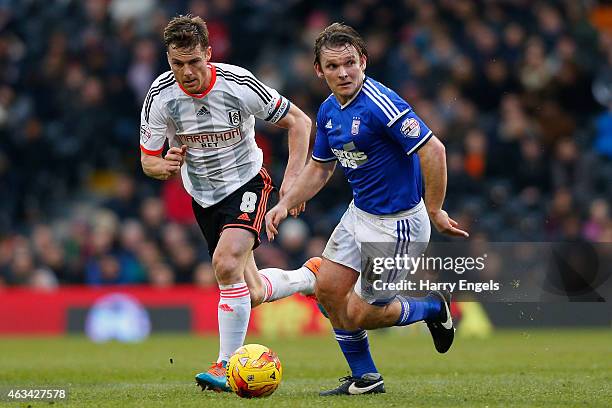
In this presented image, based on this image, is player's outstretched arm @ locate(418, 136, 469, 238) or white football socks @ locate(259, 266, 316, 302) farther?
white football socks @ locate(259, 266, 316, 302)

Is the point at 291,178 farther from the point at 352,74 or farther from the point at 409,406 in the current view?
the point at 409,406

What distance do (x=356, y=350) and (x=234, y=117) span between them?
1.92 m

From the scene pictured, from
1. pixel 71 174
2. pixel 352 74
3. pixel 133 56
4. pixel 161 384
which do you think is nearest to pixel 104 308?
pixel 71 174

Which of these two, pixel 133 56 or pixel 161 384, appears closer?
pixel 161 384

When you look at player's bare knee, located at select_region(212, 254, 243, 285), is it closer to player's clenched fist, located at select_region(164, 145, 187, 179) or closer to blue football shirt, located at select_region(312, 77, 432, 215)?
player's clenched fist, located at select_region(164, 145, 187, 179)

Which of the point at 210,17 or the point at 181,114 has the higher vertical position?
the point at 210,17

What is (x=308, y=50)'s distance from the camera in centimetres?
1775

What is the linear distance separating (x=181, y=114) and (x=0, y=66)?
11079 mm

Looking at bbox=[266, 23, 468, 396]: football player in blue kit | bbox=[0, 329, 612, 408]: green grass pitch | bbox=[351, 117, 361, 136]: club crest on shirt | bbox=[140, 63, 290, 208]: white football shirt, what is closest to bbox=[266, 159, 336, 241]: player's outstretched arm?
bbox=[266, 23, 468, 396]: football player in blue kit

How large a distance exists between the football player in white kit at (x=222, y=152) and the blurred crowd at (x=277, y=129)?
686cm

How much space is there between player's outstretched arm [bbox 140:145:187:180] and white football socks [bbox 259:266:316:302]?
124cm

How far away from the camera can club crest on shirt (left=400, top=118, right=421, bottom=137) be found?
7090 mm

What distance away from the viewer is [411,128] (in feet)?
23.3

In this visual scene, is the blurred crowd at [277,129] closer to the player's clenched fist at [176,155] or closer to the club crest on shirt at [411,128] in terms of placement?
the player's clenched fist at [176,155]
